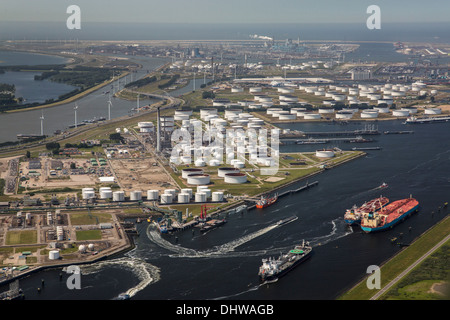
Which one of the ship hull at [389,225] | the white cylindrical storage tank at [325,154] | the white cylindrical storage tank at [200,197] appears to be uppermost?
the white cylindrical storage tank at [325,154]

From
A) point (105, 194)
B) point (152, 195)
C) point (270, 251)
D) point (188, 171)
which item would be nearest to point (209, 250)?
point (270, 251)

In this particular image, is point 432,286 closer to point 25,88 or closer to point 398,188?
point 398,188

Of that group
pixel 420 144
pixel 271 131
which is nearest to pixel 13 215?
pixel 271 131

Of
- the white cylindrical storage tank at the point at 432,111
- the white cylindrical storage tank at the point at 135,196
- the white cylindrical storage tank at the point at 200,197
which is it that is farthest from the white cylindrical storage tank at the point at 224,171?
the white cylindrical storage tank at the point at 432,111

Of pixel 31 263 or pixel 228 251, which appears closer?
pixel 31 263

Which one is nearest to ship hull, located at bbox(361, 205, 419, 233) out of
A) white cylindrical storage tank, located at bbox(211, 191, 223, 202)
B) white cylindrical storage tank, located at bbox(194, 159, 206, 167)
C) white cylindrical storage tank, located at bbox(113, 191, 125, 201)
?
white cylindrical storage tank, located at bbox(211, 191, 223, 202)

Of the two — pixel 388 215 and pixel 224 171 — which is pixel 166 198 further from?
pixel 388 215

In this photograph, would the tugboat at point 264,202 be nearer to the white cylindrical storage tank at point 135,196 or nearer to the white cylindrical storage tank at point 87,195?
the white cylindrical storage tank at point 135,196
